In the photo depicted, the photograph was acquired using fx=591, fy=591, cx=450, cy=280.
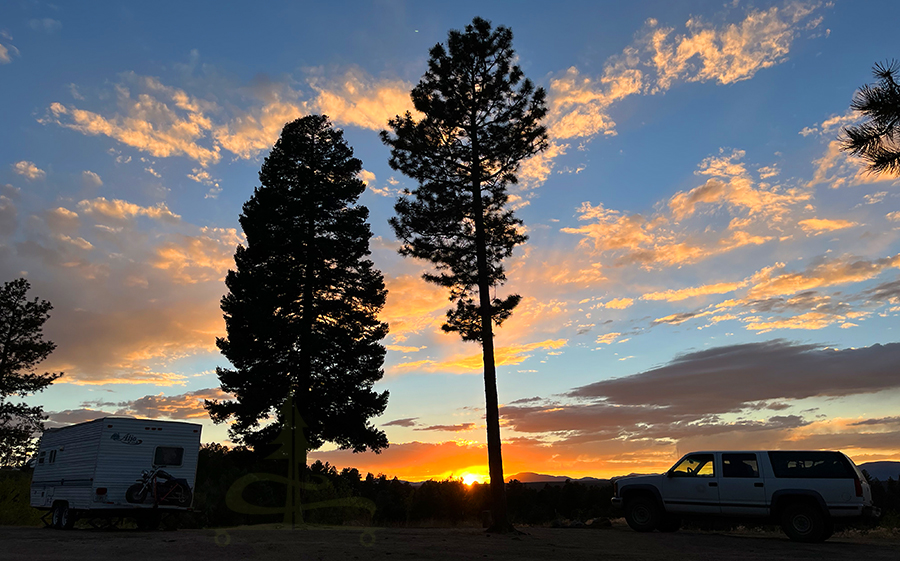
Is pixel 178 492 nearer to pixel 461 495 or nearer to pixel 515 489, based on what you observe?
pixel 461 495

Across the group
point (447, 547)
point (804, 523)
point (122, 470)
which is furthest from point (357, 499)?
point (804, 523)

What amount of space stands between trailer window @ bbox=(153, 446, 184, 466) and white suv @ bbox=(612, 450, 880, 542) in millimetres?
14374

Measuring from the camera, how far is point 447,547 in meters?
13.8

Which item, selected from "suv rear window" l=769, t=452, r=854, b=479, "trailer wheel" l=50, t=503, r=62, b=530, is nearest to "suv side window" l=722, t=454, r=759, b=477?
"suv rear window" l=769, t=452, r=854, b=479

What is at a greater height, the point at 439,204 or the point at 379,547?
the point at 439,204

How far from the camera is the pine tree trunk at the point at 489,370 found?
18.4m

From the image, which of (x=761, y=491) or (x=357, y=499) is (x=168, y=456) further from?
(x=761, y=491)

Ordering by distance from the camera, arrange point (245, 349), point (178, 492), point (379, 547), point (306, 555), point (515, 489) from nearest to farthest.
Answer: point (306, 555) → point (379, 547) → point (178, 492) → point (245, 349) → point (515, 489)

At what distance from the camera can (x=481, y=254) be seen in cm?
2100

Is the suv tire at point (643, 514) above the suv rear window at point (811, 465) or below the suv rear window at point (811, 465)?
below

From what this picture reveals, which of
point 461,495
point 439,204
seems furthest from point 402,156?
point 461,495

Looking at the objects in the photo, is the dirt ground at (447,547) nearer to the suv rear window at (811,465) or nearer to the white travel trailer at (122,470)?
the white travel trailer at (122,470)

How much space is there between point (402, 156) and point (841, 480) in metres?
16.8

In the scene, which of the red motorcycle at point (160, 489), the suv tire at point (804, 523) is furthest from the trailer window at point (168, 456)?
the suv tire at point (804, 523)
